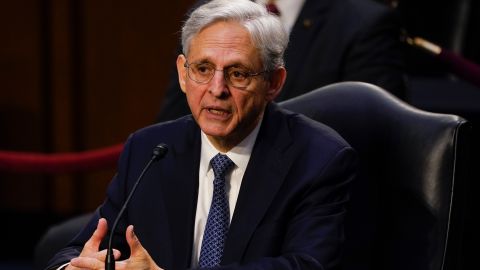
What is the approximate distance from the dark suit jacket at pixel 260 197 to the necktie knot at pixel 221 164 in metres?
0.05

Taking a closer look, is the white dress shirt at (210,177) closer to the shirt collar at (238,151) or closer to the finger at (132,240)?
the shirt collar at (238,151)

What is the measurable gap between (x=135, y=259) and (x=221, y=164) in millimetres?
333

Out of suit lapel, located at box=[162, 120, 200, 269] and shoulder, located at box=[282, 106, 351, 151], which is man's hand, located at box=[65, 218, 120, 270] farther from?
shoulder, located at box=[282, 106, 351, 151]

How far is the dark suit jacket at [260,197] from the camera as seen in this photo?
77.7 inches

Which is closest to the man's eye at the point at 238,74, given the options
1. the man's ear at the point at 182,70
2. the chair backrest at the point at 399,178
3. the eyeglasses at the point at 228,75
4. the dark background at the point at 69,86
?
the eyeglasses at the point at 228,75

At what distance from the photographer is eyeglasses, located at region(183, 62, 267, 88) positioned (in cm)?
200

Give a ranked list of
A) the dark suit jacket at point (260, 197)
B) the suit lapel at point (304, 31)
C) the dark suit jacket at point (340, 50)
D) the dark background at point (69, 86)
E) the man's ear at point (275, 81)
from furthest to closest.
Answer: the dark background at point (69, 86) → the suit lapel at point (304, 31) → the dark suit jacket at point (340, 50) → the man's ear at point (275, 81) → the dark suit jacket at point (260, 197)

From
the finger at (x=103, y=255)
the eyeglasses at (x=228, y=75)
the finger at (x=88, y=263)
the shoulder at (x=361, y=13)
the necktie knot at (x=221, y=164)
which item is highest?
the eyeglasses at (x=228, y=75)

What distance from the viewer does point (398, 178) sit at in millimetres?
2211

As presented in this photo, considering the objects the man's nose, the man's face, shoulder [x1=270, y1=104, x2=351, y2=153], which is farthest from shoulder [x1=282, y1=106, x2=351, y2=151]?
the man's nose

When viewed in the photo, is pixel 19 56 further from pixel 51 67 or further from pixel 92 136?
pixel 92 136

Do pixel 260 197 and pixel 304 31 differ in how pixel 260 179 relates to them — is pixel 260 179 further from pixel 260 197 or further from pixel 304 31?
pixel 304 31

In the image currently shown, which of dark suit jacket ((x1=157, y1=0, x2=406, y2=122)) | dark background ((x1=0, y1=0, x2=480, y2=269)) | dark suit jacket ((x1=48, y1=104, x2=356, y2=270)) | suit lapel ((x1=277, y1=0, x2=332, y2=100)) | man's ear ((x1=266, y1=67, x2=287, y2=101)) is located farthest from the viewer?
dark background ((x1=0, y1=0, x2=480, y2=269))

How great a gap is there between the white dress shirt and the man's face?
66 millimetres
